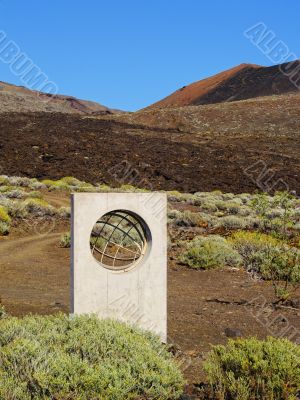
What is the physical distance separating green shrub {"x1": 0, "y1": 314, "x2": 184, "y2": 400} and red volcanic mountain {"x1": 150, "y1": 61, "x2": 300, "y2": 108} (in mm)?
113390

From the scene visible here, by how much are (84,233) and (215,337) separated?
9.12ft

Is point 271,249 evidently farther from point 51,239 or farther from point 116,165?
point 116,165

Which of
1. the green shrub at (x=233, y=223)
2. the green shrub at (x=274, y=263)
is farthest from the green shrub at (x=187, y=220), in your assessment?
the green shrub at (x=274, y=263)

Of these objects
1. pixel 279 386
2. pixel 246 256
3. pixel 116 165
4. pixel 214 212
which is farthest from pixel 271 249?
pixel 116 165

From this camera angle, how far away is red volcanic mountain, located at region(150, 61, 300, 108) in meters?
122

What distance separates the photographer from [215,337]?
27.7 feet

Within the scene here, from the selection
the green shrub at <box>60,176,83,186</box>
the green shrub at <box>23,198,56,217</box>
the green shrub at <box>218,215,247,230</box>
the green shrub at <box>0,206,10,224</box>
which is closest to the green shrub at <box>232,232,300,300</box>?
the green shrub at <box>218,215,247,230</box>

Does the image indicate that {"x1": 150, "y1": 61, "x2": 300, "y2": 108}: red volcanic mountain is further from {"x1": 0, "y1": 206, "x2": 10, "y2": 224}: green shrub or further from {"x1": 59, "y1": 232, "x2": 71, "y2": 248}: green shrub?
{"x1": 59, "y1": 232, "x2": 71, "y2": 248}: green shrub

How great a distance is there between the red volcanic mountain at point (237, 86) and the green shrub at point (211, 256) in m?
104

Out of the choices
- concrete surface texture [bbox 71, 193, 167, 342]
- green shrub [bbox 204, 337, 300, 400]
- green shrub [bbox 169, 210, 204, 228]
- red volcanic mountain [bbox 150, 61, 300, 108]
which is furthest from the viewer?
red volcanic mountain [bbox 150, 61, 300, 108]

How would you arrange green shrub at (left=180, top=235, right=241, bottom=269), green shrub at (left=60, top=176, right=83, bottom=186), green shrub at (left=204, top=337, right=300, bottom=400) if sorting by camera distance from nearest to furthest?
green shrub at (left=204, top=337, right=300, bottom=400), green shrub at (left=180, top=235, right=241, bottom=269), green shrub at (left=60, top=176, right=83, bottom=186)

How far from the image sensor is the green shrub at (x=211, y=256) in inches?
566

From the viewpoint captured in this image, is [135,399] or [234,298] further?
[234,298]

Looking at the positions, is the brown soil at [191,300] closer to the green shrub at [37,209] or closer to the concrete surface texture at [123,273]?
the concrete surface texture at [123,273]
